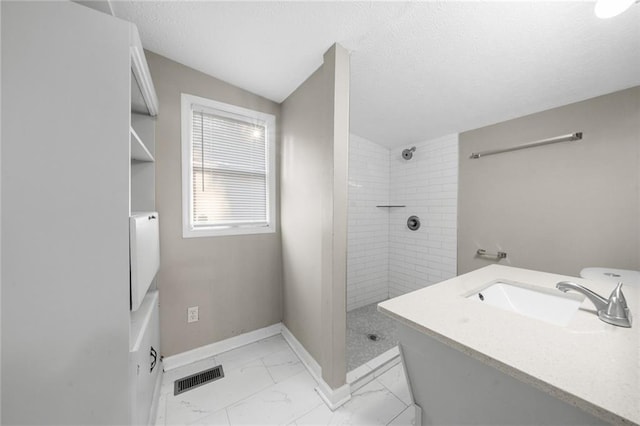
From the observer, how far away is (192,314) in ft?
5.78

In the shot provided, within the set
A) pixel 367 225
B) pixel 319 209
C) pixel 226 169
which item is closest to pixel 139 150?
pixel 226 169

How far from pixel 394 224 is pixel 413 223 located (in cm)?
30

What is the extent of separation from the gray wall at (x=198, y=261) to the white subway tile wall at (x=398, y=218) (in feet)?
3.72

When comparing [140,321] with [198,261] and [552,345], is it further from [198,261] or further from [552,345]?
[552,345]

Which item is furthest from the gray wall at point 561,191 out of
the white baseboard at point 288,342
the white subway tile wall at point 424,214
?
the white baseboard at point 288,342

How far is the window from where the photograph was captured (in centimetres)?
176

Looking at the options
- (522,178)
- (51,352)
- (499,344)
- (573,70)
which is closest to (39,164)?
(51,352)

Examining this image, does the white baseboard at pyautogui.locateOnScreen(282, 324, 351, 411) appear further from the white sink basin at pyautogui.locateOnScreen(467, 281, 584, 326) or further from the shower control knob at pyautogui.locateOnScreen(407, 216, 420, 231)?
the shower control knob at pyautogui.locateOnScreen(407, 216, 420, 231)

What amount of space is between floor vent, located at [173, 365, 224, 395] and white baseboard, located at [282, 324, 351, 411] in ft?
2.02

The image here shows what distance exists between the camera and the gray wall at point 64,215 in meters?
0.74

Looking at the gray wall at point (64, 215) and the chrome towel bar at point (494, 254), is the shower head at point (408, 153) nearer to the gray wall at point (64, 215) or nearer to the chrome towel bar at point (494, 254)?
the chrome towel bar at point (494, 254)

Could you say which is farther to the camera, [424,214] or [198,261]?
[424,214]

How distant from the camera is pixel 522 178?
1959 millimetres

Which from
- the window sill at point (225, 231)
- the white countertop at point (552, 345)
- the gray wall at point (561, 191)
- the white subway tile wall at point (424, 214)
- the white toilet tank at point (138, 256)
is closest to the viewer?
the white countertop at point (552, 345)
